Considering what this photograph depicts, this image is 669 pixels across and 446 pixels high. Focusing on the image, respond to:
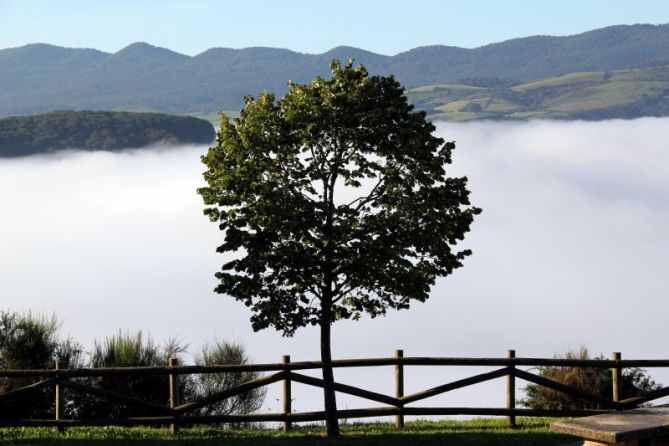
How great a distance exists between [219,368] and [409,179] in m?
5.48

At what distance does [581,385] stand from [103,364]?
37.1ft

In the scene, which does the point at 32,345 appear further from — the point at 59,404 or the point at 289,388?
the point at 289,388

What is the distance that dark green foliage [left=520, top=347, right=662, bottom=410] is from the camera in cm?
2583

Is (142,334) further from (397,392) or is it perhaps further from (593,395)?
(593,395)

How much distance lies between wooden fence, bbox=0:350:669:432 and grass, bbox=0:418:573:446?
0.27m

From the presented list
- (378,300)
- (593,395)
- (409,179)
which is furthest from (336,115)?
(593,395)

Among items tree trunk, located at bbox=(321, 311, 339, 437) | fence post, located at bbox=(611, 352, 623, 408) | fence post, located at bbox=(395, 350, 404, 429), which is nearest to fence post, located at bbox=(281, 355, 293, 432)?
tree trunk, located at bbox=(321, 311, 339, 437)

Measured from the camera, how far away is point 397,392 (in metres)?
23.6

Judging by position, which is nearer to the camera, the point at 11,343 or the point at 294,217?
the point at 294,217

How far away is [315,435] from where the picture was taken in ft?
74.8

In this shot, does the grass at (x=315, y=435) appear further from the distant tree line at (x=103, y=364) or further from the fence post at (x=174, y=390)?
the distant tree line at (x=103, y=364)

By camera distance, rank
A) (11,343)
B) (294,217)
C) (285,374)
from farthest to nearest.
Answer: (11,343), (285,374), (294,217)

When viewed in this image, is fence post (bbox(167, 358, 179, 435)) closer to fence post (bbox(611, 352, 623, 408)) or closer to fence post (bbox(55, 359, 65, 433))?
fence post (bbox(55, 359, 65, 433))

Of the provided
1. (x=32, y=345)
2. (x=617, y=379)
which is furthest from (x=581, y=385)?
(x=32, y=345)
